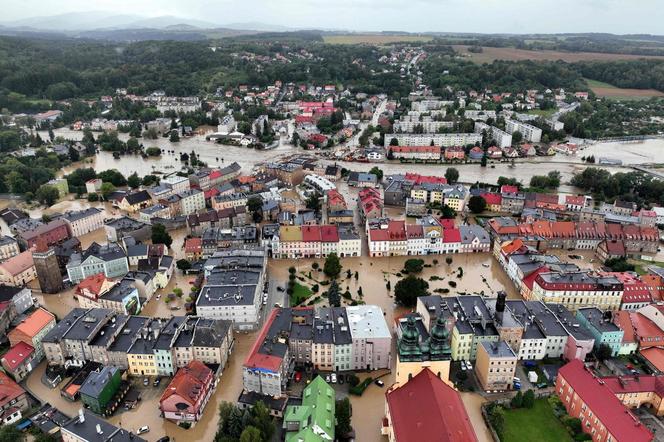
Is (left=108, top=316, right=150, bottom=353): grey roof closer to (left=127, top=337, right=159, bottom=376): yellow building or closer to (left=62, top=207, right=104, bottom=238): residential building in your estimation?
(left=127, top=337, right=159, bottom=376): yellow building

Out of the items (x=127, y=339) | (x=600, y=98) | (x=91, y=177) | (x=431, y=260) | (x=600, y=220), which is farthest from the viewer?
(x=600, y=98)

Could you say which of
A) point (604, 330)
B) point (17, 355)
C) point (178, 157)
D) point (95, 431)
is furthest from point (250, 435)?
point (178, 157)

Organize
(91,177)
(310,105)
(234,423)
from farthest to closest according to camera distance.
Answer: (310,105)
(91,177)
(234,423)

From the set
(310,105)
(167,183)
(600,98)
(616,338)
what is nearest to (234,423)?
(616,338)

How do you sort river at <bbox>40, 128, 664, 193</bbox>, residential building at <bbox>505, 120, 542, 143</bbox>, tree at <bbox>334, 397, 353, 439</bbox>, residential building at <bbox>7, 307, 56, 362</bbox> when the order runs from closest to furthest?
tree at <bbox>334, 397, 353, 439</bbox>, residential building at <bbox>7, 307, 56, 362</bbox>, river at <bbox>40, 128, 664, 193</bbox>, residential building at <bbox>505, 120, 542, 143</bbox>

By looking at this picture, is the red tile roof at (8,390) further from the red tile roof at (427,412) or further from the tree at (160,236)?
the red tile roof at (427,412)

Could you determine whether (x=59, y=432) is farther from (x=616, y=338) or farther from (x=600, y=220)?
(x=600, y=220)

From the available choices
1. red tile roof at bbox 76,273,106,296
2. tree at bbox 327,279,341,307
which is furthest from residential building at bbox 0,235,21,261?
tree at bbox 327,279,341,307
